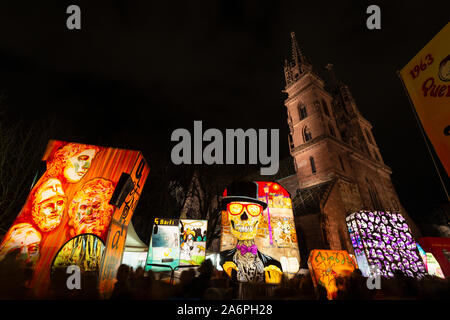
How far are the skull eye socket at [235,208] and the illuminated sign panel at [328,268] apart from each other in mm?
3894

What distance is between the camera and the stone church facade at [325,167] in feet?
63.5

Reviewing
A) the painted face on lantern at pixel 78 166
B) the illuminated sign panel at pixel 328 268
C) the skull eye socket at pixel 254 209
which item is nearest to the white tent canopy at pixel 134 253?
the painted face on lantern at pixel 78 166

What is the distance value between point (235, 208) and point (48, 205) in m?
6.56

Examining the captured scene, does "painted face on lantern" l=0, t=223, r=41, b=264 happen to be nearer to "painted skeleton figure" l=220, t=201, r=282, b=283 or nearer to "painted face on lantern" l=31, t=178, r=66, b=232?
"painted face on lantern" l=31, t=178, r=66, b=232

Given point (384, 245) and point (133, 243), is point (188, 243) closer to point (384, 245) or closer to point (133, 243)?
point (133, 243)

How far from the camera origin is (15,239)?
17.9 feet

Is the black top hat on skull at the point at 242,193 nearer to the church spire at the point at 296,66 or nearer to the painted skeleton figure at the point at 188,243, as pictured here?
the painted skeleton figure at the point at 188,243

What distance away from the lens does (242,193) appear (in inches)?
372

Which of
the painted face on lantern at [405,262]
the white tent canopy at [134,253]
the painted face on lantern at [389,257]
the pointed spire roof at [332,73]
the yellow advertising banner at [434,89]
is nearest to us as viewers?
the yellow advertising banner at [434,89]

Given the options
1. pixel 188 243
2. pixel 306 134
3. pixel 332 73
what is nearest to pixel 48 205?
pixel 188 243

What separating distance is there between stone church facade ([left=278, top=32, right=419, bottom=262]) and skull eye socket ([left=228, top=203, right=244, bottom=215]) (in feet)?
42.1

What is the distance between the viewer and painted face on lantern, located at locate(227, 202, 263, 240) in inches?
341
